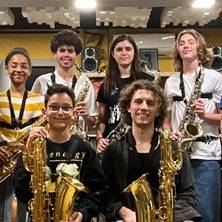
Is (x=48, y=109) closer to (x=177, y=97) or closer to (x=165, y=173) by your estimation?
(x=165, y=173)

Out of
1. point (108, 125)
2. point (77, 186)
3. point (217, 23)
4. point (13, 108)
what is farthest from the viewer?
point (217, 23)

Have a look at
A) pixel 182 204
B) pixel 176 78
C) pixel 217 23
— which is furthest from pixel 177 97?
pixel 217 23

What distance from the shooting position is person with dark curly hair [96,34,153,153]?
3221mm

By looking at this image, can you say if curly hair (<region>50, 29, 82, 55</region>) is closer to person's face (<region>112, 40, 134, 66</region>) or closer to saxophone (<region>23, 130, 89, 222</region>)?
person's face (<region>112, 40, 134, 66</region>)

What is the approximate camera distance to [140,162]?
2.46 meters

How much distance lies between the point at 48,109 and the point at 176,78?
3.62ft

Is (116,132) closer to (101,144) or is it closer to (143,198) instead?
(101,144)

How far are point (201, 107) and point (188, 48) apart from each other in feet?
1.49

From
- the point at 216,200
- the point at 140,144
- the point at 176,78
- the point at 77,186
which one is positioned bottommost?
the point at 216,200

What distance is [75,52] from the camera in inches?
130

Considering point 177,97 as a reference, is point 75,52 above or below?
above

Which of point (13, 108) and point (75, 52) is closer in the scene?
point (13, 108)

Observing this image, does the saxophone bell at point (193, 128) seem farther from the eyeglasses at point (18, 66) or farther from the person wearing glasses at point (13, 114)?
the eyeglasses at point (18, 66)

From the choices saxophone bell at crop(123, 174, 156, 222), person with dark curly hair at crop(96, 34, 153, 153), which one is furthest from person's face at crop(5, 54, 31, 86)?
saxophone bell at crop(123, 174, 156, 222)
